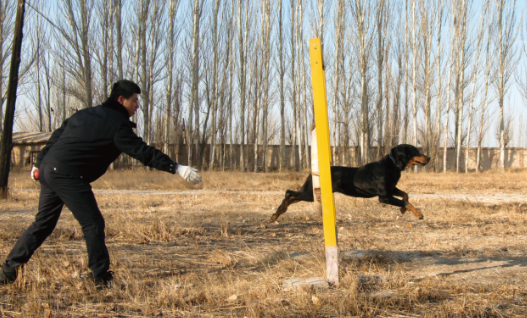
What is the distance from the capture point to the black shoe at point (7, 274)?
10.3ft

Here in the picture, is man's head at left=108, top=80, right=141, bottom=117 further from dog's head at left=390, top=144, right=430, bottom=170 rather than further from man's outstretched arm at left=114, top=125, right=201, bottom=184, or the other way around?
dog's head at left=390, top=144, right=430, bottom=170

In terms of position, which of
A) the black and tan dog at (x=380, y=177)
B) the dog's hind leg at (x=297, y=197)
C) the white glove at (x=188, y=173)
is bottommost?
the dog's hind leg at (x=297, y=197)

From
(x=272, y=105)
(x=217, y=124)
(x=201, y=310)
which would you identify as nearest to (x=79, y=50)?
(x=217, y=124)

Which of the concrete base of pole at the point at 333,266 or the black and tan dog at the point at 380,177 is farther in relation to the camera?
the black and tan dog at the point at 380,177

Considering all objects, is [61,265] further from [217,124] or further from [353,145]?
[353,145]

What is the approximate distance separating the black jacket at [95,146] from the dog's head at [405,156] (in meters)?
3.69

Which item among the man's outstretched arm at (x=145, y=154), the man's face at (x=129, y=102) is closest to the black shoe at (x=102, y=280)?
the man's outstretched arm at (x=145, y=154)

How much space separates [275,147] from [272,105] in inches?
258

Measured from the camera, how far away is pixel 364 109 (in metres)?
25.0

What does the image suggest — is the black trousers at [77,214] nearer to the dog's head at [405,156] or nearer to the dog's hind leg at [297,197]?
the dog's hind leg at [297,197]

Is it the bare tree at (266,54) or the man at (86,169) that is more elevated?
the bare tree at (266,54)

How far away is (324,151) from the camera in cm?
311

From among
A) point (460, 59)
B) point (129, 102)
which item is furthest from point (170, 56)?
point (129, 102)

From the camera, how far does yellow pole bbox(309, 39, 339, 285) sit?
3045 mm
